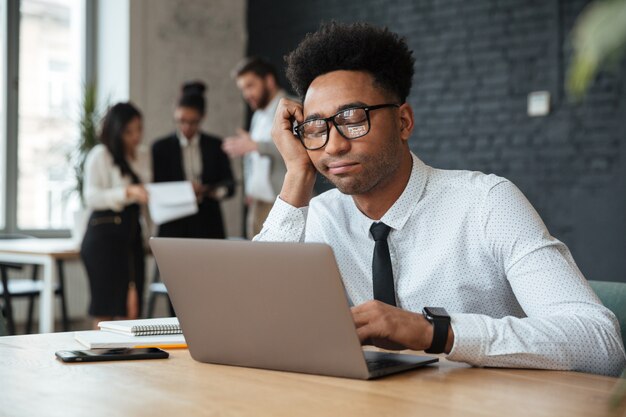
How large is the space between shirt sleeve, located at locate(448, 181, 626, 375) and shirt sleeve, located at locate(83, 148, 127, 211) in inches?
123

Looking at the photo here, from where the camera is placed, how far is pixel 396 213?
64.2 inches

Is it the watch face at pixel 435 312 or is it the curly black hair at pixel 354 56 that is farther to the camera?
the curly black hair at pixel 354 56

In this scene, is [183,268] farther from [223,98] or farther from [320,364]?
[223,98]

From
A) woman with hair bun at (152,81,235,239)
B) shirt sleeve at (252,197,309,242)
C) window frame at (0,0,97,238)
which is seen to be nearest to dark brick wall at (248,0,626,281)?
woman with hair bun at (152,81,235,239)

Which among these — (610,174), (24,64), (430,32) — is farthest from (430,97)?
(24,64)

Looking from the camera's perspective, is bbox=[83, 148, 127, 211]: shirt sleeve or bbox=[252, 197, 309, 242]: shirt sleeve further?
bbox=[83, 148, 127, 211]: shirt sleeve

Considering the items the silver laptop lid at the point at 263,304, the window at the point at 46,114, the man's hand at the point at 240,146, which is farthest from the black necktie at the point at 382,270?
the window at the point at 46,114

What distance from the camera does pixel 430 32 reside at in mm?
5688

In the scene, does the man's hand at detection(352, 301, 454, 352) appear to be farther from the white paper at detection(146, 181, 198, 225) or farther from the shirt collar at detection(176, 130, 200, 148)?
the shirt collar at detection(176, 130, 200, 148)

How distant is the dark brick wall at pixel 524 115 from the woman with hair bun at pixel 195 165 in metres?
1.61

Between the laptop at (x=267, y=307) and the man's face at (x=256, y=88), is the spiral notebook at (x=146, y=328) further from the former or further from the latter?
the man's face at (x=256, y=88)

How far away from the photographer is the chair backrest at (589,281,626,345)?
1507 mm

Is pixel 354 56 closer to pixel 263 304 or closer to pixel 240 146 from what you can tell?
pixel 263 304

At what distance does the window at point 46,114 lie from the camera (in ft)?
20.2
